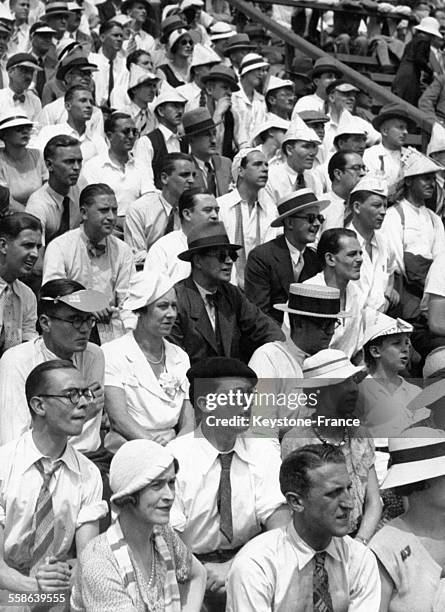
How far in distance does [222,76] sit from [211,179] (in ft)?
6.37

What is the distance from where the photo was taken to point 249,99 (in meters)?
12.1

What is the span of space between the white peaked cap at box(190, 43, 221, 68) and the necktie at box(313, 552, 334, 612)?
28.0 ft

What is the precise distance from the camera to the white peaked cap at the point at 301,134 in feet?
32.0

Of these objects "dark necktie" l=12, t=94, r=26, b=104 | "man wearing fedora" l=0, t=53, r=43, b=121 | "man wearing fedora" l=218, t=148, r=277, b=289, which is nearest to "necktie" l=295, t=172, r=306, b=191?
"man wearing fedora" l=218, t=148, r=277, b=289

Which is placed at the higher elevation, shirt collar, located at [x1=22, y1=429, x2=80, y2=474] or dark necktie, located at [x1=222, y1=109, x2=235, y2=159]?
shirt collar, located at [x1=22, y1=429, x2=80, y2=474]

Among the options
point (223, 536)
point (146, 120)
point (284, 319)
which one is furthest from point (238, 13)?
point (223, 536)

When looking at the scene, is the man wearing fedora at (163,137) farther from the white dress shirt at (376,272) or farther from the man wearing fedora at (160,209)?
the white dress shirt at (376,272)

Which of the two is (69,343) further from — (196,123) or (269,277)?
(196,123)

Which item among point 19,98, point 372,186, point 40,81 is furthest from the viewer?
point 40,81

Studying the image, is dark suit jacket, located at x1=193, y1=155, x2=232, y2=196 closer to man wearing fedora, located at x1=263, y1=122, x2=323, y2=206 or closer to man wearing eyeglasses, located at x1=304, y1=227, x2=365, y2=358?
man wearing fedora, located at x1=263, y1=122, x2=323, y2=206

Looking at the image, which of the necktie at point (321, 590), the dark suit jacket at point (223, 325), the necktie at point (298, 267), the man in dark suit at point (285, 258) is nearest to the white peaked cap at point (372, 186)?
the man in dark suit at point (285, 258)

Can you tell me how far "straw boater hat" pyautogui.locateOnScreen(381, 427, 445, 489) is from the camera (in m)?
4.43

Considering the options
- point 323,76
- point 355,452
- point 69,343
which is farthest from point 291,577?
point 323,76

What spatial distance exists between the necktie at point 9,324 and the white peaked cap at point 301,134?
3836 mm
